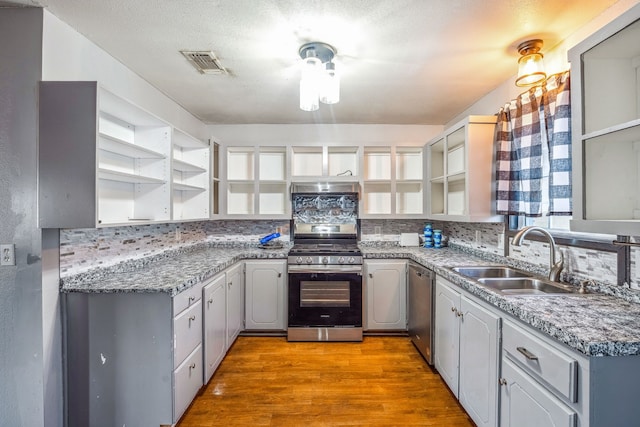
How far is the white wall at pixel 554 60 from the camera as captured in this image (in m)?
1.55

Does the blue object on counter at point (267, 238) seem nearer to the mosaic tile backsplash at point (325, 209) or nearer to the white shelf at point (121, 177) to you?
the mosaic tile backsplash at point (325, 209)

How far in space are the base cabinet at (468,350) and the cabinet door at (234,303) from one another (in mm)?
1795

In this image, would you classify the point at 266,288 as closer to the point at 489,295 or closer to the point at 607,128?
the point at 489,295

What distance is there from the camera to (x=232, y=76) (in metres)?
2.35

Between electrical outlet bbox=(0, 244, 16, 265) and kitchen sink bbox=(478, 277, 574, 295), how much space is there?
2.65m

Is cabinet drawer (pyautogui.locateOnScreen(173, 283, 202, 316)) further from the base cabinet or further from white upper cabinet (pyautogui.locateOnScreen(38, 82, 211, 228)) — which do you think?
the base cabinet

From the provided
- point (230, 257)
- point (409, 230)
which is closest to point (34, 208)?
point (230, 257)

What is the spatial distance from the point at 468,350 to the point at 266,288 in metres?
1.94

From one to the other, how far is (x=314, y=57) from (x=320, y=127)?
70.6 inches

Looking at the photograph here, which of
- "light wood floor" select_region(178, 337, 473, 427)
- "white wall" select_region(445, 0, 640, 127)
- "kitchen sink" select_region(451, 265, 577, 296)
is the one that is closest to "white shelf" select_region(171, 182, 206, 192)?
"light wood floor" select_region(178, 337, 473, 427)

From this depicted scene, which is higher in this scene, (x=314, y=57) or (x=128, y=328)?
(x=314, y=57)

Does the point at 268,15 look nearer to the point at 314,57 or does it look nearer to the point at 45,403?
the point at 314,57

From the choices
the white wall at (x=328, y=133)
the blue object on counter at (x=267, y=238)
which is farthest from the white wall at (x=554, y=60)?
the blue object on counter at (x=267, y=238)

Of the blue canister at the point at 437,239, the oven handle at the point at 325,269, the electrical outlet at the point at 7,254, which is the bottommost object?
the oven handle at the point at 325,269
